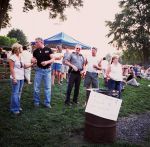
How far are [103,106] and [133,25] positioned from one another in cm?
4641

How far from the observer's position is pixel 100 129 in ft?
19.5

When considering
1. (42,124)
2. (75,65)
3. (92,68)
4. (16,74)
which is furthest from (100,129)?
(92,68)

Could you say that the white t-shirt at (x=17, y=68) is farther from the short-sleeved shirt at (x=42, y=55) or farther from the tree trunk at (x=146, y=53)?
the tree trunk at (x=146, y=53)

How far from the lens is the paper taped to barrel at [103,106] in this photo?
5.90m

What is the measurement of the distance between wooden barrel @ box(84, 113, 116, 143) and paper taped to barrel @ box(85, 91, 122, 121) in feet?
0.39

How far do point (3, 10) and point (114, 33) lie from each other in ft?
116

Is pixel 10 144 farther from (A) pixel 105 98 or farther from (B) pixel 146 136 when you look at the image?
(B) pixel 146 136

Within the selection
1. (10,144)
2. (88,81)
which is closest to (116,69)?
(88,81)

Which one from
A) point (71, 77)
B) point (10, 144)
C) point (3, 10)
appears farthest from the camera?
point (3, 10)

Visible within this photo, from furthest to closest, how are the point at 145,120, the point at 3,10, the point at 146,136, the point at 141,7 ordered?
the point at 141,7 → the point at 3,10 → the point at 145,120 → the point at 146,136

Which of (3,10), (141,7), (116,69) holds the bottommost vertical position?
(116,69)

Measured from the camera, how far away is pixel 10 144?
5.38 meters

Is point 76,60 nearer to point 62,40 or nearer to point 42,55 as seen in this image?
point 42,55

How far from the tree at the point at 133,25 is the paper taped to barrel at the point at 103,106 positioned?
147 feet
